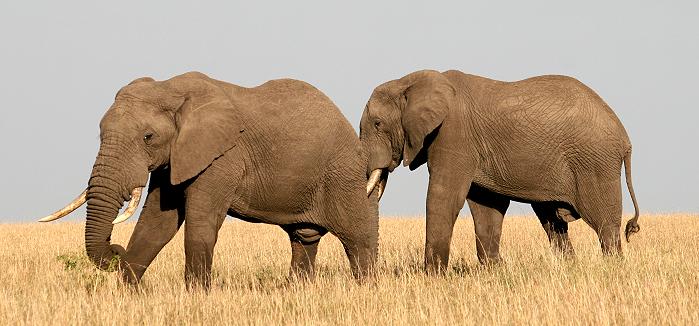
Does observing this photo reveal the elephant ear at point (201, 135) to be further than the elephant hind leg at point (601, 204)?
No

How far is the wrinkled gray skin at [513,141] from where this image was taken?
39.3 ft

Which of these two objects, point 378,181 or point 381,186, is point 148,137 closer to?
point 378,181

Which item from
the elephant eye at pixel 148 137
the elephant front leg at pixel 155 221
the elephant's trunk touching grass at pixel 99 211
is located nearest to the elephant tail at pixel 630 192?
the elephant front leg at pixel 155 221

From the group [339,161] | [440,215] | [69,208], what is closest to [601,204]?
[440,215]

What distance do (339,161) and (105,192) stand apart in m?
2.87

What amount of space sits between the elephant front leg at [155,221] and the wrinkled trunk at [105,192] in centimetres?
101

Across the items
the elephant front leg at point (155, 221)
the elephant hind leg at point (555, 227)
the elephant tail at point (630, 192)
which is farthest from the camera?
the elephant hind leg at point (555, 227)

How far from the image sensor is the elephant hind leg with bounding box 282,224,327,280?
36.9ft

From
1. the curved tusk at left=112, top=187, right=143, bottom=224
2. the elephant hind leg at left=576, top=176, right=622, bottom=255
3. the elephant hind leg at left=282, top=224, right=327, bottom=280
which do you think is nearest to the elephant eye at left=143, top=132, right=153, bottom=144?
the curved tusk at left=112, top=187, right=143, bottom=224

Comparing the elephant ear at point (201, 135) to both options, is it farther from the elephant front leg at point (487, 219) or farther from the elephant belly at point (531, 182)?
the elephant front leg at point (487, 219)

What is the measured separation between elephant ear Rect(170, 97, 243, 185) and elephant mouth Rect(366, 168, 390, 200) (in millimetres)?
2344

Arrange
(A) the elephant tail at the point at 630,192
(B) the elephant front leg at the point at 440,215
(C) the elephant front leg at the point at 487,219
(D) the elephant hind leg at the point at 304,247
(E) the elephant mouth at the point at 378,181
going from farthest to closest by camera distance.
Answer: (C) the elephant front leg at the point at 487,219 → (A) the elephant tail at the point at 630,192 → (E) the elephant mouth at the point at 378,181 → (B) the elephant front leg at the point at 440,215 → (D) the elephant hind leg at the point at 304,247

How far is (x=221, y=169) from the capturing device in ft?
32.6

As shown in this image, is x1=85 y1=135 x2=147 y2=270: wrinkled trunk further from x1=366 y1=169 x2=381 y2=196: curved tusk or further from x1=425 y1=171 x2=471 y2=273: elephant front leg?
x1=425 y1=171 x2=471 y2=273: elephant front leg
